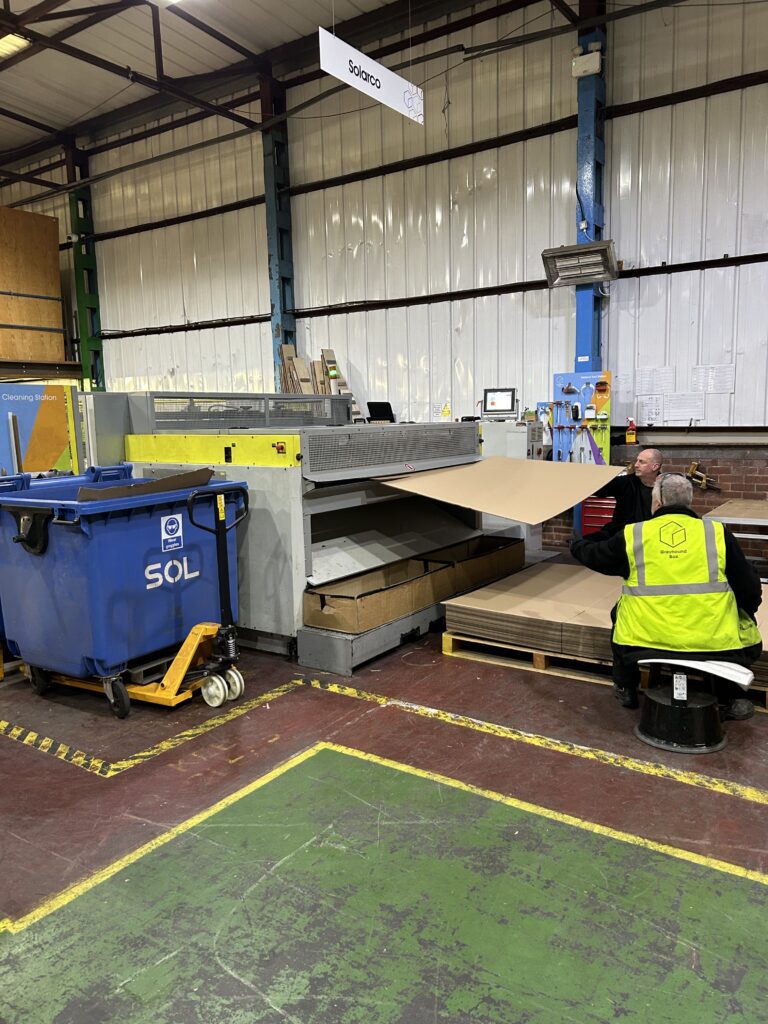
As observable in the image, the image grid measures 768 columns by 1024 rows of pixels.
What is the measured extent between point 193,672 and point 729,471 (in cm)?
561

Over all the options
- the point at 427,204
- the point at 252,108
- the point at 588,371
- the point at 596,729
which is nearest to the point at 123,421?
the point at 596,729

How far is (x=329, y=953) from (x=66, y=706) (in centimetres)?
243

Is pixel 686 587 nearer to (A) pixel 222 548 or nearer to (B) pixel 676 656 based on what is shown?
(B) pixel 676 656

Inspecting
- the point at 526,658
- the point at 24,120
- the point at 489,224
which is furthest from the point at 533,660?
the point at 24,120

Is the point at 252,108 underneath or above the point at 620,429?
above

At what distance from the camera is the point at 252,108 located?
9727 mm

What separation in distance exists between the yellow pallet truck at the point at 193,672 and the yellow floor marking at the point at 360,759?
0.78m

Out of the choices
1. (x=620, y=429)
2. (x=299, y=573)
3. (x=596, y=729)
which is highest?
(x=620, y=429)

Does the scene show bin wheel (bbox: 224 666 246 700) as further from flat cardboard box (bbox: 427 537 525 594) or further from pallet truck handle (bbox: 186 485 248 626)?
flat cardboard box (bbox: 427 537 525 594)

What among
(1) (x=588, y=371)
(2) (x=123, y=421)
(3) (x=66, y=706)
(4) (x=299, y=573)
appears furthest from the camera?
(1) (x=588, y=371)

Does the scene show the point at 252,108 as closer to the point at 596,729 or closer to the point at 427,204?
the point at 427,204

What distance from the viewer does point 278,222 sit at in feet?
31.5

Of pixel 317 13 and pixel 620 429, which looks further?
pixel 317 13

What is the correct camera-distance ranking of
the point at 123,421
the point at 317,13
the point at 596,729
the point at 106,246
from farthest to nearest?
the point at 106,246, the point at 317,13, the point at 123,421, the point at 596,729
